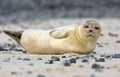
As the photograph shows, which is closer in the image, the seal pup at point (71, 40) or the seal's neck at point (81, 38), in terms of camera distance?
the seal pup at point (71, 40)

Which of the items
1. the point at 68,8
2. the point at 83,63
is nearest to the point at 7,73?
the point at 83,63

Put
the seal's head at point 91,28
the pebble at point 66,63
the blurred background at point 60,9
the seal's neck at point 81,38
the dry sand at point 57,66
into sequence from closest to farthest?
the dry sand at point 57,66
the pebble at point 66,63
the seal's head at point 91,28
the seal's neck at point 81,38
the blurred background at point 60,9

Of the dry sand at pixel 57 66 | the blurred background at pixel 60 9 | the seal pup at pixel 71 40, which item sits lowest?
the dry sand at pixel 57 66

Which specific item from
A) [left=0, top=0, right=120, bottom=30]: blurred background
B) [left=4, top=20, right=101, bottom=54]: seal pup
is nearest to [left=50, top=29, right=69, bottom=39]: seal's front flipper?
[left=4, top=20, right=101, bottom=54]: seal pup

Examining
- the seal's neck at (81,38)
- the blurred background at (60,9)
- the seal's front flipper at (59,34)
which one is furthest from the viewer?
the blurred background at (60,9)

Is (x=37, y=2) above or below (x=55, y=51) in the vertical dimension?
above

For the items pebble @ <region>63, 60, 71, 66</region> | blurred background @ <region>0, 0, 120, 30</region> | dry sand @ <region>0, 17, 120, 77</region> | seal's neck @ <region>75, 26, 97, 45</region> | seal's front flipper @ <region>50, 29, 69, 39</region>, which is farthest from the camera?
blurred background @ <region>0, 0, 120, 30</region>

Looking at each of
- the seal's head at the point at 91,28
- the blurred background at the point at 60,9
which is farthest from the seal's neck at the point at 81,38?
the blurred background at the point at 60,9

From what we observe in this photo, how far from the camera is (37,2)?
3475 cm

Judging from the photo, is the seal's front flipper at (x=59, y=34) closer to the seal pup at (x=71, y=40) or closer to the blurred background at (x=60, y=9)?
the seal pup at (x=71, y=40)

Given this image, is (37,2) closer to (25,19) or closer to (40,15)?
(40,15)

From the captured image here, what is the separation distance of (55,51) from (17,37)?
1026mm

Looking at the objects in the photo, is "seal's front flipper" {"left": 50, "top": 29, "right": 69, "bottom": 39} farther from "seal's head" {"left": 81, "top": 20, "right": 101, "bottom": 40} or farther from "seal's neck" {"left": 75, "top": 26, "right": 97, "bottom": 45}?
"seal's head" {"left": 81, "top": 20, "right": 101, "bottom": 40}

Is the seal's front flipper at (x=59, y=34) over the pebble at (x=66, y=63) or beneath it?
over
